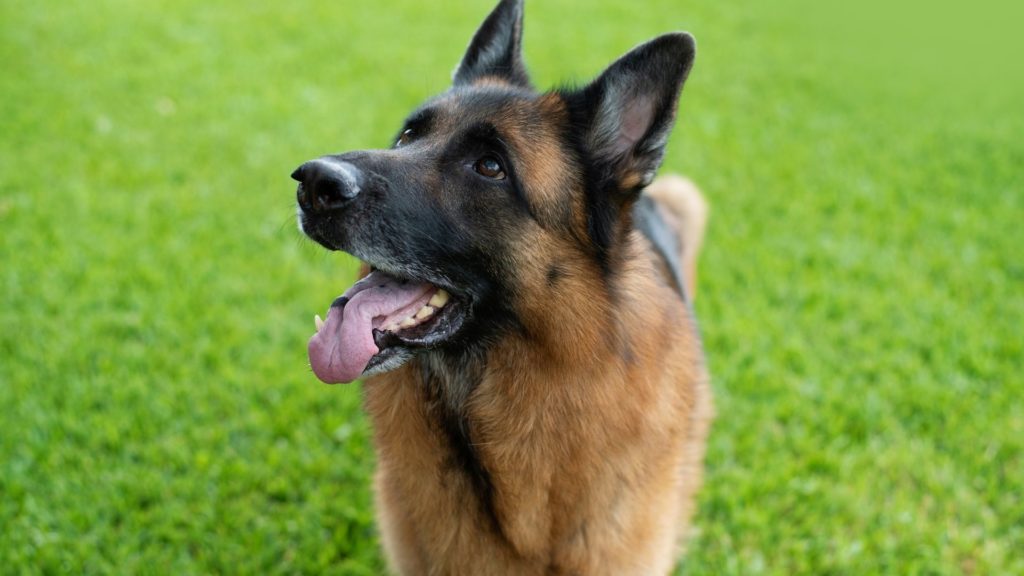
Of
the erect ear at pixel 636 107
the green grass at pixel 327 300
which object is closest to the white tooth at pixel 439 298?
the erect ear at pixel 636 107

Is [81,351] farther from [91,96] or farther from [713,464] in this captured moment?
[91,96]

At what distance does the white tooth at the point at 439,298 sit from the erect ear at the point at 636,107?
0.69m

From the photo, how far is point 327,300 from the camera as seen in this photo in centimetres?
561

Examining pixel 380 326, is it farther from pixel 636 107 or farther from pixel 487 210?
pixel 636 107

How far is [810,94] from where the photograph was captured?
10047 mm

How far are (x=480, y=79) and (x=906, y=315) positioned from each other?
4186 millimetres

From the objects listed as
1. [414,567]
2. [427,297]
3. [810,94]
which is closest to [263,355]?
[414,567]

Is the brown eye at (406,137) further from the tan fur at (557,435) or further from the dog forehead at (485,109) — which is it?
the tan fur at (557,435)

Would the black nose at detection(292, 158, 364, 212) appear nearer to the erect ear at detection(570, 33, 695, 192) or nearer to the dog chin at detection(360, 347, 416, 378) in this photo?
the dog chin at detection(360, 347, 416, 378)

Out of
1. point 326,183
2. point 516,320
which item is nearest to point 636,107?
point 516,320

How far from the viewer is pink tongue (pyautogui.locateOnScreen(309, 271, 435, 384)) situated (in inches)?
96.7

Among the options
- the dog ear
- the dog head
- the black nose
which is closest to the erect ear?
the dog head

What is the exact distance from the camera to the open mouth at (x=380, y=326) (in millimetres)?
2461

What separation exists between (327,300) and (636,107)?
3528mm
